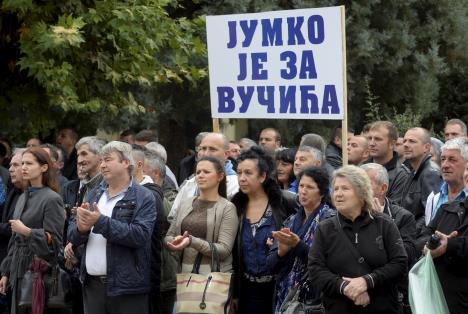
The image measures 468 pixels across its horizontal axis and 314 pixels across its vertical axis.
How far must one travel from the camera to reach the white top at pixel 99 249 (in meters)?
9.21

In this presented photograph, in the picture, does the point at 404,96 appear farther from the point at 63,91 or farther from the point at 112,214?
the point at 112,214

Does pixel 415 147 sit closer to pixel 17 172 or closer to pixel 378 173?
pixel 378 173

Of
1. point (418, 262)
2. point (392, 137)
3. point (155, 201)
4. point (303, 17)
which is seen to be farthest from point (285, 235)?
point (392, 137)

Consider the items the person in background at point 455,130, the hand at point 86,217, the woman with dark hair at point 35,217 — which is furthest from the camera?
the person in background at point 455,130

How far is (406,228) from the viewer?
8.82 meters

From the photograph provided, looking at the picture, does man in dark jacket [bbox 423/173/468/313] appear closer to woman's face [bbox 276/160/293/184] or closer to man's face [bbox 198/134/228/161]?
man's face [bbox 198/134/228/161]

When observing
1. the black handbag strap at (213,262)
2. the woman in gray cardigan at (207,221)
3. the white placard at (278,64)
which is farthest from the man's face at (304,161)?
the black handbag strap at (213,262)

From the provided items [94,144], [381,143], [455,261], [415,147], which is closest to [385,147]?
[381,143]

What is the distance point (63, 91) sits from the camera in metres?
12.8

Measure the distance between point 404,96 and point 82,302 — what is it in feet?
50.4

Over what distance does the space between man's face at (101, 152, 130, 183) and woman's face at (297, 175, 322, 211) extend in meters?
1.57

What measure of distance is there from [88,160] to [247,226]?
234cm

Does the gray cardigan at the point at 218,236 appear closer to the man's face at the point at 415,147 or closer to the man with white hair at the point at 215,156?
the man with white hair at the point at 215,156

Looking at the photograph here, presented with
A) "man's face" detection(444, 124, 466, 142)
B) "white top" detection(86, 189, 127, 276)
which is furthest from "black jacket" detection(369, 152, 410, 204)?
"white top" detection(86, 189, 127, 276)
